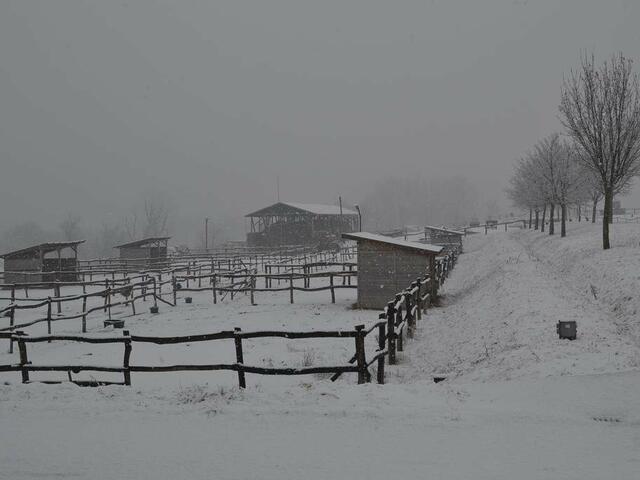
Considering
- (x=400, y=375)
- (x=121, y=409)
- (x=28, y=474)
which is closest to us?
(x=28, y=474)

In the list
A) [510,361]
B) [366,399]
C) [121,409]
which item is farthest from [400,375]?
[121,409]

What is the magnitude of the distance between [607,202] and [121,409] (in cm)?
2217

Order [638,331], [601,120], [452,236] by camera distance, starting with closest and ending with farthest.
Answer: [638,331] → [601,120] → [452,236]

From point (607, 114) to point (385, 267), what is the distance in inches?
476

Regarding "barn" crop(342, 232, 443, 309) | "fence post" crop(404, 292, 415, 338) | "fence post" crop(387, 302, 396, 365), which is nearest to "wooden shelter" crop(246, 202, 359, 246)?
"barn" crop(342, 232, 443, 309)

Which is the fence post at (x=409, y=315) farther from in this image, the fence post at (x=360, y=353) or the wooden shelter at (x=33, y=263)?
the wooden shelter at (x=33, y=263)

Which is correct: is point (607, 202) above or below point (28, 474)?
above

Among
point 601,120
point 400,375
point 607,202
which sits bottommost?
point 400,375

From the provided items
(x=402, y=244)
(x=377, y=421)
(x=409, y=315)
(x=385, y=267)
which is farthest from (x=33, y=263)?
(x=377, y=421)

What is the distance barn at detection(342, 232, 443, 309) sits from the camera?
19.7 metres

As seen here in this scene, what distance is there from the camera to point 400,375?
9781 mm

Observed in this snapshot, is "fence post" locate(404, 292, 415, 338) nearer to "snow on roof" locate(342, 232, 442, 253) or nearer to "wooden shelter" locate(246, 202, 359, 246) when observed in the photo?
"snow on roof" locate(342, 232, 442, 253)

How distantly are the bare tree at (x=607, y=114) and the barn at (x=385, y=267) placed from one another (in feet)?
27.6

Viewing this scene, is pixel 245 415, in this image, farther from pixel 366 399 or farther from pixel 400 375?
pixel 400 375
